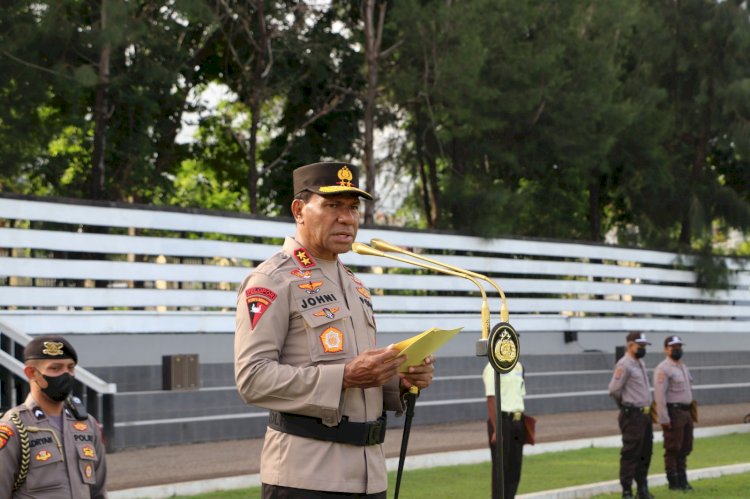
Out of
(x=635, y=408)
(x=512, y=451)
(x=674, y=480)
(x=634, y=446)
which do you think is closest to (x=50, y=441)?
(x=512, y=451)

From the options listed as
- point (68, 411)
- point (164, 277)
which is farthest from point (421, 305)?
point (68, 411)

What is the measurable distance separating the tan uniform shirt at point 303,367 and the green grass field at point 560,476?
29.8 ft

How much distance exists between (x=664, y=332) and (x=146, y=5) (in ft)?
54.5

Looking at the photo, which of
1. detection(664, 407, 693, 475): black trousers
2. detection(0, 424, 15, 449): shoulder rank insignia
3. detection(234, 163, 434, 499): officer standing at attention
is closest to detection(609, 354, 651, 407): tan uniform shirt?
detection(664, 407, 693, 475): black trousers

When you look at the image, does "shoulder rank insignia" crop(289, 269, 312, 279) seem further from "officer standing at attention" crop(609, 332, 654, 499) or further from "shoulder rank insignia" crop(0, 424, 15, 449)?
"officer standing at attention" crop(609, 332, 654, 499)

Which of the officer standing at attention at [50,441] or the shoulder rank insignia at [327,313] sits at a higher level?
the shoulder rank insignia at [327,313]

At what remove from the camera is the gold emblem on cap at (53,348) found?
629cm

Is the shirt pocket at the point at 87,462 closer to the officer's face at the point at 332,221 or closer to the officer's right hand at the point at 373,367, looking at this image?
the officer's face at the point at 332,221

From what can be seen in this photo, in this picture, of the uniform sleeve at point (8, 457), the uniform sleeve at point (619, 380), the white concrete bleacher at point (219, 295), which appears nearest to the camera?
the uniform sleeve at point (8, 457)

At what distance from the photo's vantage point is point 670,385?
1605cm

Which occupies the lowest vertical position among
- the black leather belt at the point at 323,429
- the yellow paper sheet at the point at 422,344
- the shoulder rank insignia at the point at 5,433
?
the shoulder rank insignia at the point at 5,433

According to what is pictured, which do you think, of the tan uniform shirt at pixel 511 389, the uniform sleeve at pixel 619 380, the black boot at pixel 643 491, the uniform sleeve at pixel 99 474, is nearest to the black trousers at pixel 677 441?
the black boot at pixel 643 491

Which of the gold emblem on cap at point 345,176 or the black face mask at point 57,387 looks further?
the black face mask at point 57,387

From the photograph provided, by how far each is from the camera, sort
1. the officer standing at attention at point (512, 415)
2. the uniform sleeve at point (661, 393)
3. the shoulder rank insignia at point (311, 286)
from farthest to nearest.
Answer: the uniform sleeve at point (661, 393), the officer standing at attention at point (512, 415), the shoulder rank insignia at point (311, 286)
